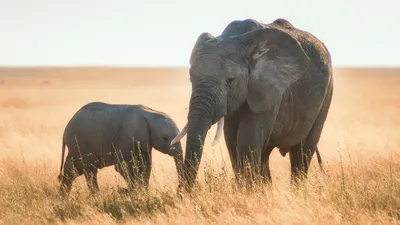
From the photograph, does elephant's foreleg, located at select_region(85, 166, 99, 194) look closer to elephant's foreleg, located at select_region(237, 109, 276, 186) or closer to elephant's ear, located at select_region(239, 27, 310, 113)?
elephant's foreleg, located at select_region(237, 109, 276, 186)

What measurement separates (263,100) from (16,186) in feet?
13.2

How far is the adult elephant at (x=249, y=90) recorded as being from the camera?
885cm

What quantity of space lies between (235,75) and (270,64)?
67 centimetres

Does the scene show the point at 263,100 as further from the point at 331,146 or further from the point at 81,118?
the point at 331,146

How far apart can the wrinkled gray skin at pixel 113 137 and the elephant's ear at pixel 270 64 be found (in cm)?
263

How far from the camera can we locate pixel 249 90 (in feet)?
30.7

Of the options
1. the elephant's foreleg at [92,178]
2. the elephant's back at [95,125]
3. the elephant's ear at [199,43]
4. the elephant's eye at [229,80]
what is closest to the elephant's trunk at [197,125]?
the elephant's eye at [229,80]

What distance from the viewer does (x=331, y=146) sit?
1820 cm

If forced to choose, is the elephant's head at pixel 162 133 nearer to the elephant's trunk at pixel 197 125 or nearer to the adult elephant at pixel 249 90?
the adult elephant at pixel 249 90

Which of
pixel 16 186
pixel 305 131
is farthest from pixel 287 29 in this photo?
pixel 16 186

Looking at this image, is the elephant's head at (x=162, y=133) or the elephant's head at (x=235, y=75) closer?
the elephant's head at (x=235, y=75)

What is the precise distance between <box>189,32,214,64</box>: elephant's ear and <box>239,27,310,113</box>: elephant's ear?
1.34 ft

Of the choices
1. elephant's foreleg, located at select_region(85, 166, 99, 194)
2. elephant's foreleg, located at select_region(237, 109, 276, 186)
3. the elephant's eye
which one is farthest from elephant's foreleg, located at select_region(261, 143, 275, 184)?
elephant's foreleg, located at select_region(85, 166, 99, 194)

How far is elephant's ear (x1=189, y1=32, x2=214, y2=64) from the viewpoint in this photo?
9.34m
